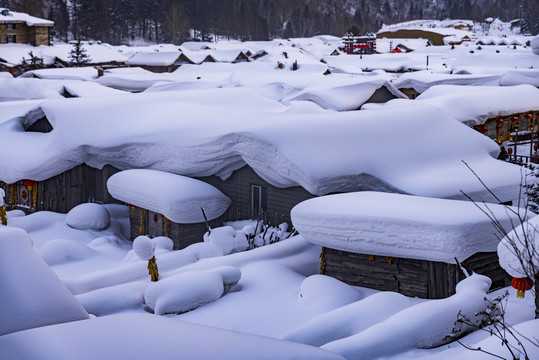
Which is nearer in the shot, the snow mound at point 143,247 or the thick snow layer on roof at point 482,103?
the snow mound at point 143,247

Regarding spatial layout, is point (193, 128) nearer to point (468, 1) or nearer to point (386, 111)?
point (386, 111)

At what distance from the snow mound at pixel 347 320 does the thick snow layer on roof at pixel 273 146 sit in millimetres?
4703

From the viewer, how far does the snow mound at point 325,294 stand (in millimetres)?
13484

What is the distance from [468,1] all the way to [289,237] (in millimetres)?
189360

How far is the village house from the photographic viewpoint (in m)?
67.1

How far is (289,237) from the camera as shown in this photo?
18.0 meters

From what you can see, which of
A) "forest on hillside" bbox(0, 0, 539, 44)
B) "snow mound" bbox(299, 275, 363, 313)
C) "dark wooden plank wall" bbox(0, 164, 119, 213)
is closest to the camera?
"snow mound" bbox(299, 275, 363, 313)

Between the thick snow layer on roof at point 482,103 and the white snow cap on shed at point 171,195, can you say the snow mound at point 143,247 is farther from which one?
the thick snow layer on roof at point 482,103

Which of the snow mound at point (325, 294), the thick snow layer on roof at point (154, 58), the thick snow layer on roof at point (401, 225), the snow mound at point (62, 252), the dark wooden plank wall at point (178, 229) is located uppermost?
the thick snow layer on roof at point (154, 58)

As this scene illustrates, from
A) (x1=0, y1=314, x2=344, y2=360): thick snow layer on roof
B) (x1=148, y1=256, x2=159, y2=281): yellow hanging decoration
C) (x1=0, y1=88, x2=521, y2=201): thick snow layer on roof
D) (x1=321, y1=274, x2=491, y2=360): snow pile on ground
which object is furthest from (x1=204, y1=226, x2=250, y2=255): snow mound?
(x1=0, y1=314, x2=344, y2=360): thick snow layer on roof

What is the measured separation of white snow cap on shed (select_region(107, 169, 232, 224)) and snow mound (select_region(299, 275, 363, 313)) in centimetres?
573

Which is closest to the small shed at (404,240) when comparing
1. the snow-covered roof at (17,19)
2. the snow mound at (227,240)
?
the snow mound at (227,240)

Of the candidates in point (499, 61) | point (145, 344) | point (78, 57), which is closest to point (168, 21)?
point (78, 57)

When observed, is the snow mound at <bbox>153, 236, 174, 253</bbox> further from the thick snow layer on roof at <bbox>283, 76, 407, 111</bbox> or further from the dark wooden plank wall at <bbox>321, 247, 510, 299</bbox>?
the thick snow layer on roof at <bbox>283, 76, 407, 111</bbox>
